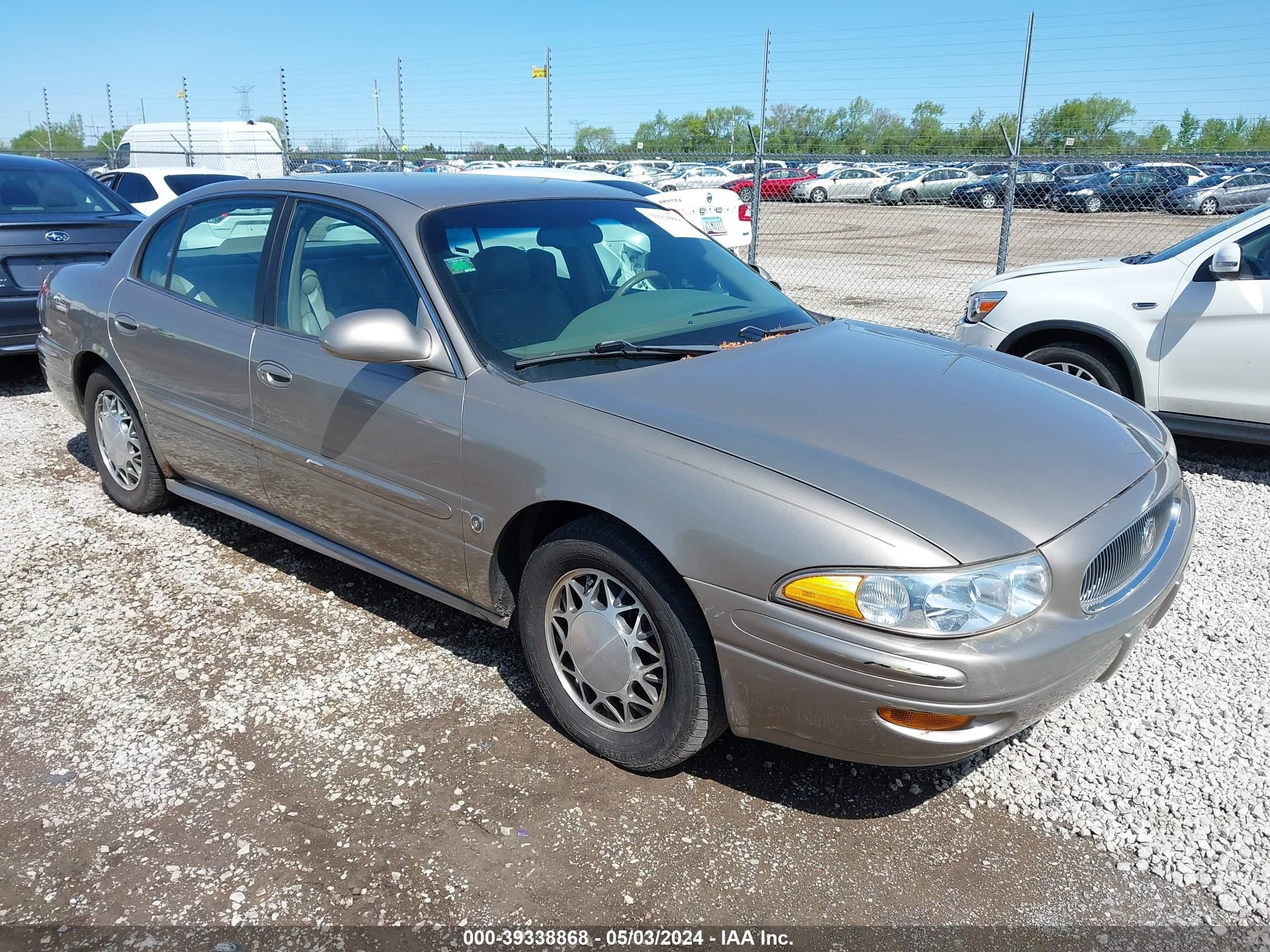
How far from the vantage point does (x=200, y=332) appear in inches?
163

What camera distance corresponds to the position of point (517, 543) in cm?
324

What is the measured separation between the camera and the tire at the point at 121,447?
4.80 metres

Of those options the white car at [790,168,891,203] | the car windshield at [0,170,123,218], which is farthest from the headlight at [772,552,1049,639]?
the white car at [790,168,891,203]

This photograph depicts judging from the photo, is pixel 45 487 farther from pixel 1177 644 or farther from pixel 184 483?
pixel 1177 644

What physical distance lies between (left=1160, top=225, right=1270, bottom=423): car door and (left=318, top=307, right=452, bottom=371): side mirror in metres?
4.52

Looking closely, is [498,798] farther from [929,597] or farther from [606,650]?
[929,597]

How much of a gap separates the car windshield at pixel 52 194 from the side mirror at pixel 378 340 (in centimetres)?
576

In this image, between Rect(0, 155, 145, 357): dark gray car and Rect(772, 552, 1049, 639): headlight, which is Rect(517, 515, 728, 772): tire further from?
Rect(0, 155, 145, 357): dark gray car

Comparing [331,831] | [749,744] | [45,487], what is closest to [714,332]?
[749,744]

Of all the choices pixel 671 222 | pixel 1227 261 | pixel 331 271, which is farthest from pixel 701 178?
pixel 331 271

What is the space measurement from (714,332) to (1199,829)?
2139 mm

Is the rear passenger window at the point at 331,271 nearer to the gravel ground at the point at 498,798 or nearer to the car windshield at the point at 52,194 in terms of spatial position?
the gravel ground at the point at 498,798

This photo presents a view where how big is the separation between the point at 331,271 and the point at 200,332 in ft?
2.47

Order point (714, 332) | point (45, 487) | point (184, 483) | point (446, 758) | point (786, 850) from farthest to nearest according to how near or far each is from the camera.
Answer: point (45, 487)
point (184, 483)
point (714, 332)
point (446, 758)
point (786, 850)
